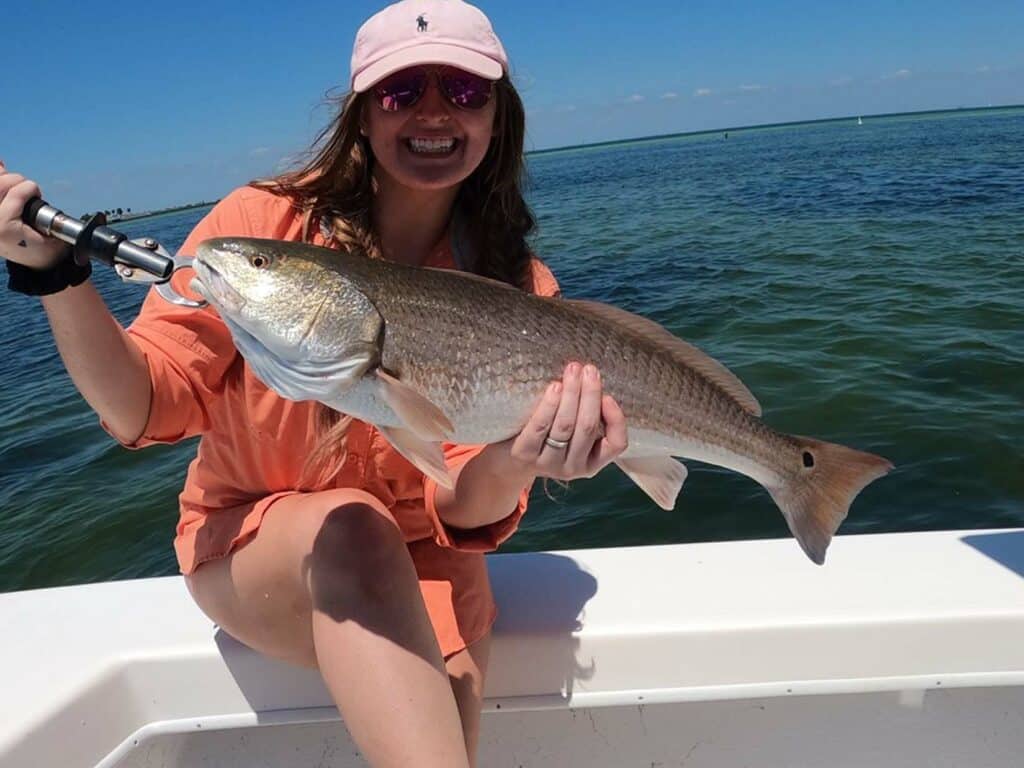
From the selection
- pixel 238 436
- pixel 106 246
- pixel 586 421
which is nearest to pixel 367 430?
pixel 238 436

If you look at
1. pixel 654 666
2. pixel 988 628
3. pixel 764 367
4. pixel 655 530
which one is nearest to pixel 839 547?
pixel 988 628

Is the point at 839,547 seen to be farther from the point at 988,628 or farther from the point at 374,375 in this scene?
the point at 374,375

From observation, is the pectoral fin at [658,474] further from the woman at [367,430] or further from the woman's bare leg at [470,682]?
the woman's bare leg at [470,682]

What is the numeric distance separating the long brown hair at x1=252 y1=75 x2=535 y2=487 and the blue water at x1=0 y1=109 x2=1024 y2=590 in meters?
0.35

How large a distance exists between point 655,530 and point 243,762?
11.6 ft

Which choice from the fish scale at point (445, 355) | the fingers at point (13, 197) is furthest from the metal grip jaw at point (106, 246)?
the fish scale at point (445, 355)

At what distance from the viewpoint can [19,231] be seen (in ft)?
6.07

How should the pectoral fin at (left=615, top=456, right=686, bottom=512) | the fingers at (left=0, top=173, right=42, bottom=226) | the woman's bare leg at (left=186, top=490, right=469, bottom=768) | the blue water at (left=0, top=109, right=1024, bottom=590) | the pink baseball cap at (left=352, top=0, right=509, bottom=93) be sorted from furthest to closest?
1. the blue water at (left=0, top=109, right=1024, bottom=590)
2. the pectoral fin at (left=615, top=456, right=686, bottom=512)
3. the pink baseball cap at (left=352, top=0, right=509, bottom=93)
4. the woman's bare leg at (left=186, top=490, right=469, bottom=768)
5. the fingers at (left=0, top=173, right=42, bottom=226)

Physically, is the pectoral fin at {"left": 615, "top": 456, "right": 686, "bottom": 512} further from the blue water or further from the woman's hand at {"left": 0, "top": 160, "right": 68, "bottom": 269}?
the woman's hand at {"left": 0, "top": 160, "right": 68, "bottom": 269}

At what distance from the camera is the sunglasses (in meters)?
2.51

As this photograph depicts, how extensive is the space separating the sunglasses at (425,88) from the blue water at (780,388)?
0.74 meters

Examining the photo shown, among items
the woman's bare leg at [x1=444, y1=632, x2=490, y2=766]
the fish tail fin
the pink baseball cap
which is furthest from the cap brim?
the woman's bare leg at [x1=444, y1=632, x2=490, y2=766]

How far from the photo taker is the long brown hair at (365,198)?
264cm

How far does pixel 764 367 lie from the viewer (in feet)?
28.0
